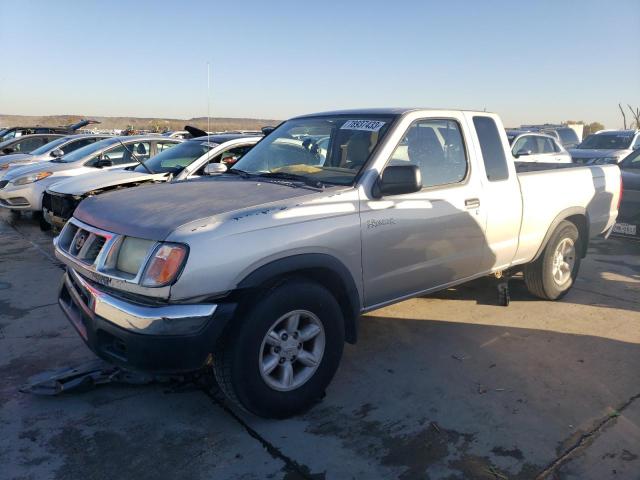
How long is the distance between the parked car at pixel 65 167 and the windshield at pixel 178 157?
1.27m

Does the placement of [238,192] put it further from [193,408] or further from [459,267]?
[459,267]

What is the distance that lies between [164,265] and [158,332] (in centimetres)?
35

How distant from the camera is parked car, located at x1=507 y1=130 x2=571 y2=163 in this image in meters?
12.5

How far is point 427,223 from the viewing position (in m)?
3.93

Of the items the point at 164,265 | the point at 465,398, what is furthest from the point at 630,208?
the point at 164,265

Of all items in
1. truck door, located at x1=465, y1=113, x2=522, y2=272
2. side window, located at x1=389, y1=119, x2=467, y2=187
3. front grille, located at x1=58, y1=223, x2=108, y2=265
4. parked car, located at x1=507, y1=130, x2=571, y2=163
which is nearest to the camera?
front grille, located at x1=58, y1=223, x2=108, y2=265

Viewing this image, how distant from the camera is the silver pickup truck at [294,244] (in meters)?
2.82

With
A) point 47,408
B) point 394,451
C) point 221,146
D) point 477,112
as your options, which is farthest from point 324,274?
point 221,146

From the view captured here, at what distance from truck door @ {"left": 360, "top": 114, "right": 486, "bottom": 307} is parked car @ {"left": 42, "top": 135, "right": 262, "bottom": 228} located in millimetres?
3560

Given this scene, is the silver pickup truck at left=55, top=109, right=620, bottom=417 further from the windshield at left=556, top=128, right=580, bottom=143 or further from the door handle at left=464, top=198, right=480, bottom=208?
the windshield at left=556, top=128, right=580, bottom=143

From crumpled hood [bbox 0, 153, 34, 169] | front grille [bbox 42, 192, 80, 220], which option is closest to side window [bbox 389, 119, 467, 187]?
front grille [bbox 42, 192, 80, 220]

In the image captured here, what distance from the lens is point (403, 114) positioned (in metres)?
4.02

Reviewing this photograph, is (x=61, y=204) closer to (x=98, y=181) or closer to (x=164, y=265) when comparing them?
(x=98, y=181)

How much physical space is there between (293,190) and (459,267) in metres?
1.63
